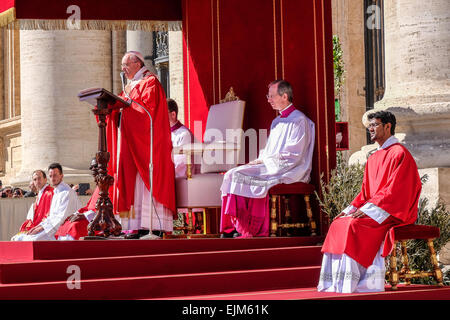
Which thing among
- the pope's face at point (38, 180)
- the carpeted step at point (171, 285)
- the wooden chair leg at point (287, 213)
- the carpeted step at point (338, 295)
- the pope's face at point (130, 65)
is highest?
the pope's face at point (130, 65)

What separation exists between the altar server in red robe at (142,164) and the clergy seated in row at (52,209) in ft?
5.81

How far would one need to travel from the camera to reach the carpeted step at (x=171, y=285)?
5.99 meters

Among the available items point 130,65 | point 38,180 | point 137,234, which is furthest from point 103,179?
point 38,180

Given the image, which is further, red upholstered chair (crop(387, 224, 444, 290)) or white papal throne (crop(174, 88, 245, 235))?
white papal throne (crop(174, 88, 245, 235))

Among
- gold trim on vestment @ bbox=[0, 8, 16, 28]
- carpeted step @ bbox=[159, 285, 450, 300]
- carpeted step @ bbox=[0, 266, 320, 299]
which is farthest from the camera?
gold trim on vestment @ bbox=[0, 8, 16, 28]

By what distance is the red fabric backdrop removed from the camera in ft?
28.5

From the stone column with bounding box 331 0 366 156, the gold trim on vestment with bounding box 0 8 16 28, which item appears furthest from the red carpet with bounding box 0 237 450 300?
the stone column with bounding box 331 0 366 156

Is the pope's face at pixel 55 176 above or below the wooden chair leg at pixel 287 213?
above

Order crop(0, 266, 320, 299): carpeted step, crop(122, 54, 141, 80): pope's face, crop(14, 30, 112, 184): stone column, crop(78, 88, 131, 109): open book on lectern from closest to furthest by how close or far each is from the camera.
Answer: crop(0, 266, 320, 299): carpeted step → crop(78, 88, 131, 109): open book on lectern → crop(122, 54, 141, 80): pope's face → crop(14, 30, 112, 184): stone column

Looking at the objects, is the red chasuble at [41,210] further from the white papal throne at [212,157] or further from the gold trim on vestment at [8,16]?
the gold trim on vestment at [8,16]

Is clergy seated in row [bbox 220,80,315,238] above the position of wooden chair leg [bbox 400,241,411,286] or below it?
above

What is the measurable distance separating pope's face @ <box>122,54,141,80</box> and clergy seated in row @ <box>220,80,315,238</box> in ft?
4.38

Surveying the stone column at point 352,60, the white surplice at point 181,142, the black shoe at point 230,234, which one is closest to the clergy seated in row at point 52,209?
the white surplice at point 181,142

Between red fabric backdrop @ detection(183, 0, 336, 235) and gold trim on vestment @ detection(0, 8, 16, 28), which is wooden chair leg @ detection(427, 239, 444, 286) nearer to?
red fabric backdrop @ detection(183, 0, 336, 235)
